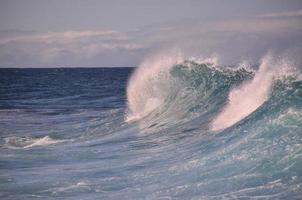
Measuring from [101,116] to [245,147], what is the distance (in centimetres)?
1223

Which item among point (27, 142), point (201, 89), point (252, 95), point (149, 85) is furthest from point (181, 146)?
point (149, 85)

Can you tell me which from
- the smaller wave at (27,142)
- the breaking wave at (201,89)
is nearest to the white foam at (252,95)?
the breaking wave at (201,89)

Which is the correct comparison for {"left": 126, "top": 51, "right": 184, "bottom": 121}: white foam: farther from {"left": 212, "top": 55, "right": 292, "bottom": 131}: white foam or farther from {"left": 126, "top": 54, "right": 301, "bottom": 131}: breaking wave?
{"left": 212, "top": 55, "right": 292, "bottom": 131}: white foam

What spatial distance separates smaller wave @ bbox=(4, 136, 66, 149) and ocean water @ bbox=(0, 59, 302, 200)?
33 mm

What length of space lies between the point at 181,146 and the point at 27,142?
5.20 m

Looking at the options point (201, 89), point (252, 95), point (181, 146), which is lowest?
point (181, 146)

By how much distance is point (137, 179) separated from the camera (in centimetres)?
880

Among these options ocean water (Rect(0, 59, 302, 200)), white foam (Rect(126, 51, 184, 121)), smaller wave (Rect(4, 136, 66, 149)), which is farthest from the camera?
white foam (Rect(126, 51, 184, 121))

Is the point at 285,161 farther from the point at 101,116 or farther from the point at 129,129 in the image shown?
the point at 101,116

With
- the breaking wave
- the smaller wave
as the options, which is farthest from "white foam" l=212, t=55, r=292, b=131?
the smaller wave

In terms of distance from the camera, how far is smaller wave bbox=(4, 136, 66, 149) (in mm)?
13375

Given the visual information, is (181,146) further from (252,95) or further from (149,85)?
(149,85)

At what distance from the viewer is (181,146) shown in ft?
37.9

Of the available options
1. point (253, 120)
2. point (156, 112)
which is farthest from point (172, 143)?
point (156, 112)
